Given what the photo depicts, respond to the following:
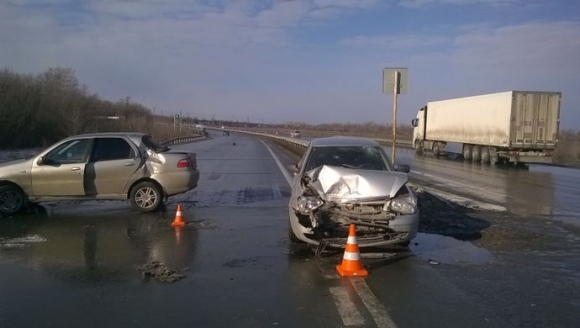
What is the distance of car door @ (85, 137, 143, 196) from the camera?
10625 mm

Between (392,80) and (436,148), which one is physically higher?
(392,80)

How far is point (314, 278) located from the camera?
6.17 metres

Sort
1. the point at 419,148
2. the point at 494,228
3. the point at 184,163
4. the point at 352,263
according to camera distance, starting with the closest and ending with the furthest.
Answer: the point at 352,263 → the point at 494,228 → the point at 184,163 → the point at 419,148

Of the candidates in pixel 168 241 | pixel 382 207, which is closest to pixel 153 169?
pixel 168 241

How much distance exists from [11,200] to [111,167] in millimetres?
2034

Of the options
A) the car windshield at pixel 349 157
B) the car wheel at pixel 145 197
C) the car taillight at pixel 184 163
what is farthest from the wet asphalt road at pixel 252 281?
the car taillight at pixel 184 163

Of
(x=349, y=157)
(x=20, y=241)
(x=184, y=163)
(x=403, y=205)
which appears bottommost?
(x=20, y=241)

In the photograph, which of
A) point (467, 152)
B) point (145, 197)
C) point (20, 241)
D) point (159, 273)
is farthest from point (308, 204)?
point (467, 152)

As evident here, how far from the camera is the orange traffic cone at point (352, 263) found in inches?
246

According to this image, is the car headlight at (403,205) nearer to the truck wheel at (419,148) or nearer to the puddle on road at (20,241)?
the puddle on road at (20,241)

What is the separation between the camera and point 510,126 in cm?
2620

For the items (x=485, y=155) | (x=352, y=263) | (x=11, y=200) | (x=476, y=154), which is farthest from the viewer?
(x=476, y=154)

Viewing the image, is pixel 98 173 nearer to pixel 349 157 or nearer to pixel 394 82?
pixel 349 157

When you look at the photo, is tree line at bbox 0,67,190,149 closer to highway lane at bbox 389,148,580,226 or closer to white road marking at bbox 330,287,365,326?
highway lane at bbox 389,148,580,226
